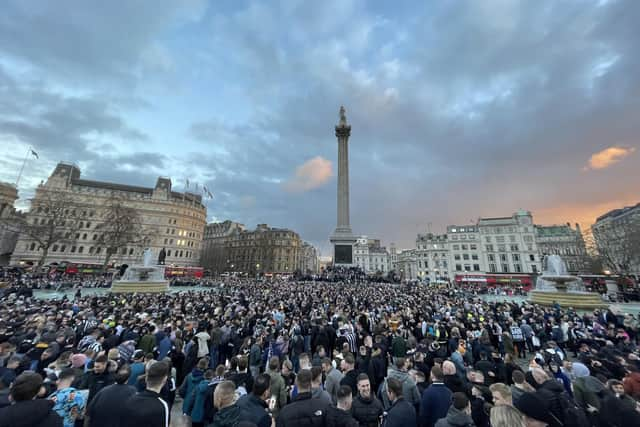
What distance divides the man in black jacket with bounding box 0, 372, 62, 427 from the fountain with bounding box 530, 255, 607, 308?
2565 cm

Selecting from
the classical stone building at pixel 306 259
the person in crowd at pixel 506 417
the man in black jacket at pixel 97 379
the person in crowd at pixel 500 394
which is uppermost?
the classical stone building at pixel 306 259

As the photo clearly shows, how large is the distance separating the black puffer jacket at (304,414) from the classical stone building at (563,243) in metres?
79.4

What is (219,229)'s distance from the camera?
324ft

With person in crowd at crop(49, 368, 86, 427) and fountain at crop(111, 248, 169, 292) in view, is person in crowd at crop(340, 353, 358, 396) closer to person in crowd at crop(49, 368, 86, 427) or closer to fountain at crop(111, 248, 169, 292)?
person in crowd at crop(49, 368, 86, 427)

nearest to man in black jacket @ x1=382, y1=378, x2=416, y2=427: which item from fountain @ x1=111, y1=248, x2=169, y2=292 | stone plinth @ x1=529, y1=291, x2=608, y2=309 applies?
stone plinth @ x1=529, y1=291, x2=608, y2=309

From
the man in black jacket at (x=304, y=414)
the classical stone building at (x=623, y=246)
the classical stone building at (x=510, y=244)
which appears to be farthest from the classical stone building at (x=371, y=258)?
the man in black jacket at (x=304, y=414)

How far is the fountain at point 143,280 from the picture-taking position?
2535 centimetres

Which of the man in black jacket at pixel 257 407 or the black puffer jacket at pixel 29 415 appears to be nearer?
the black puffer jacket at pixel 29 415

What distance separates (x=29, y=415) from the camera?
2674mm

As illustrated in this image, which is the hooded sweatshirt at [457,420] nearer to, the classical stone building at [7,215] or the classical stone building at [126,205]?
the classical stone building at [126,205]

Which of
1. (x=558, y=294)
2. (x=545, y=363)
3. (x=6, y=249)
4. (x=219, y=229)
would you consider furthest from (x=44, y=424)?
(x=219, y=229)

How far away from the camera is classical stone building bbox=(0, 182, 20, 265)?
183 feet

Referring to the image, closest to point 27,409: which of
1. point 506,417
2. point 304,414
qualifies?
point 304,414

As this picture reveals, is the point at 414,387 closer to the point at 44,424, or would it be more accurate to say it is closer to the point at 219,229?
the point at 44,424
